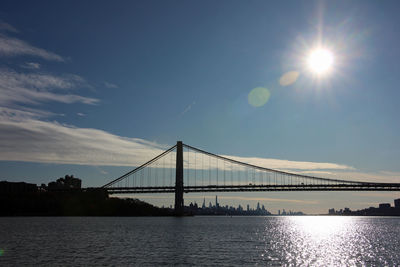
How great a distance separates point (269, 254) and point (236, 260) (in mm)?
5329

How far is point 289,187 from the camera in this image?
320 ft

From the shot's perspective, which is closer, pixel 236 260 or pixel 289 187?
pixel 236 260

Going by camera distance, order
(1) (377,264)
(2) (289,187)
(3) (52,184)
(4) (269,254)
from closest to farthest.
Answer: (1) (377,264) → (4) (269,254) → (2) (289,187) → (3) (52,184)

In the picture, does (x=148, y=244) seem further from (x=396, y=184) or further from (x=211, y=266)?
(x=396, y=184)

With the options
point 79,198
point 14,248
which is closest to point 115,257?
point 14,248

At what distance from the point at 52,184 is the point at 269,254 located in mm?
168286

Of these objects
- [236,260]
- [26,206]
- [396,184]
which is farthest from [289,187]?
[26,206]

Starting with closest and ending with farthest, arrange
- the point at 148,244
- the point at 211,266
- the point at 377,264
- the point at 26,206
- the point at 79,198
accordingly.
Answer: the point at 211,266
the point at 377,264
the point at 148,244
the point at 26,206
the point at 79,198

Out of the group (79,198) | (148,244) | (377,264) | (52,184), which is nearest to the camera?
(377,264)

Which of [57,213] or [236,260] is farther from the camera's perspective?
[57,213]

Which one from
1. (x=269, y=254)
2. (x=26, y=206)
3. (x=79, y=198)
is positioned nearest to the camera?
(x=269, y=254)

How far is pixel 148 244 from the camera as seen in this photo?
127ft

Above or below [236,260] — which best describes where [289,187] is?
above

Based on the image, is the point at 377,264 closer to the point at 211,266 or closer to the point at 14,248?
the point at 211,266
